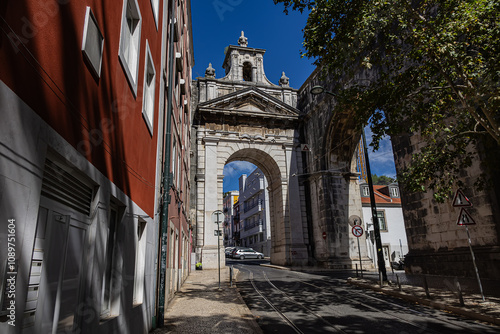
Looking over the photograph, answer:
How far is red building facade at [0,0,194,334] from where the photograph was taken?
6.26 feet

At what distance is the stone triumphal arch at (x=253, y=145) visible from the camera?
24.0 meters

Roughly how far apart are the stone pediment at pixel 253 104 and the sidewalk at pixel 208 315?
18.0 metres

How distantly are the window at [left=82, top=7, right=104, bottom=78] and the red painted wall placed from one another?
51 millimetres

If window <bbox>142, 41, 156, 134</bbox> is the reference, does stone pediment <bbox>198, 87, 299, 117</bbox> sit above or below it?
above

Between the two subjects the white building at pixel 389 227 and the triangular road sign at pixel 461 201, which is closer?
the triangular road sign at pixel 461 201

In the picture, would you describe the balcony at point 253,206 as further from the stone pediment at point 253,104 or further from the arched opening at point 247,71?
the stone pediment at point 253,104

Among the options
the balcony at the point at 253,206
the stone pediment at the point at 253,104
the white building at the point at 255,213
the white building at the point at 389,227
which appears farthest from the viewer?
the balcony at the point at 253,206

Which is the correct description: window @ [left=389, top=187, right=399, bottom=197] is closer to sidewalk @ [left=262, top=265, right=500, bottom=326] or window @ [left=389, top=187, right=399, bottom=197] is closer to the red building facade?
sidewalk @ [left=262, top=265, right=500, bottom=326]

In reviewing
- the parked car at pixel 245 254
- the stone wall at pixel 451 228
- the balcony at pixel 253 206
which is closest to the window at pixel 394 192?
the stone wall at pixel 451 228

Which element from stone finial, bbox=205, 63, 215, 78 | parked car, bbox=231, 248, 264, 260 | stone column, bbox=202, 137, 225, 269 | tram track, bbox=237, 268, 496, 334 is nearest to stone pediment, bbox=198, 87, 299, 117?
stone column, bbox=202, 137, 225, 269

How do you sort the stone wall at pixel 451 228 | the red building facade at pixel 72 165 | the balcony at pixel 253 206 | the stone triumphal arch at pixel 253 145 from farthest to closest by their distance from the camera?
the balcony at pixel 253 206 < the stone triumphal arch at pixel 253 145 < the stone wall at pixel 451 228 < the red building facade at pixel 72 165

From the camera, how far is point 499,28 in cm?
629

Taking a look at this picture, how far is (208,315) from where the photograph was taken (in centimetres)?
677

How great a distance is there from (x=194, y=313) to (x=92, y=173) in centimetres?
508
